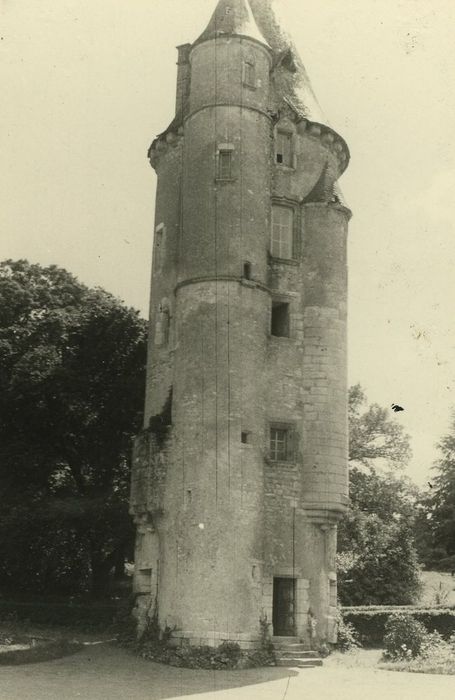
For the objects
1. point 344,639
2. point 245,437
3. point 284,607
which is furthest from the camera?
point 344,639

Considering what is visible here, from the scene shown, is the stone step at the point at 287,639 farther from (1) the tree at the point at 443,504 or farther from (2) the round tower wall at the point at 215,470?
(1) the tree at the point at 443,504

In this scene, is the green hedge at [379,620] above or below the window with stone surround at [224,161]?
below

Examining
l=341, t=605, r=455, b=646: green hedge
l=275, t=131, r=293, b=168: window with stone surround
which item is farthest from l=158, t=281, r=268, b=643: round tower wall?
l=341, t=605, r=455, b=646: green hedge

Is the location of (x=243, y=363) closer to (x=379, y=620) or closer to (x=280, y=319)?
(x=280, y=319)

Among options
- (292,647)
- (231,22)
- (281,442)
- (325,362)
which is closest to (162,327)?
(325,362)

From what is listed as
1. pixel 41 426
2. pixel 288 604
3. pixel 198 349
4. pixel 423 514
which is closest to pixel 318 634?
pixel 288 604

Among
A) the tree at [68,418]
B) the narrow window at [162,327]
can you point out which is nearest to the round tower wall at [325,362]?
the narrow window at [162,327]

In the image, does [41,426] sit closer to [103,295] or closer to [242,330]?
[103,295]
